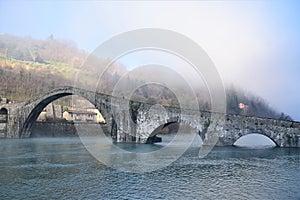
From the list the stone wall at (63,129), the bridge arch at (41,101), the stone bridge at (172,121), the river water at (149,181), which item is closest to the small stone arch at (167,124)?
the stone bridge at (172,121)

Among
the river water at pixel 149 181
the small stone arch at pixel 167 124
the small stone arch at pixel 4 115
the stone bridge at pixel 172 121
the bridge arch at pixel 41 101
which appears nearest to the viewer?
the river water at pixel 149 181

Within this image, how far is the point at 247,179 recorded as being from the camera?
10.7 metres

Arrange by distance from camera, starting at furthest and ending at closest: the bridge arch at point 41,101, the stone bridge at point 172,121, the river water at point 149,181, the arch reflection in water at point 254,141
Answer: the bridge arch at point 41,101 < the arch reflection in water at point 254,141 < the stone bridge at point 172,121 < the river water at point 149,181

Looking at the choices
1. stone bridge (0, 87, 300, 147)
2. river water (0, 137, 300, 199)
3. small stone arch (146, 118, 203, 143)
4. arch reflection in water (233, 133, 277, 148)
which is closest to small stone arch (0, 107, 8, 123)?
stone bridge (0, 87, 300, 147)

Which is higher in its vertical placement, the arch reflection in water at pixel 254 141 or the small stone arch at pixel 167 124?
the small stone arch at pixel 167 124

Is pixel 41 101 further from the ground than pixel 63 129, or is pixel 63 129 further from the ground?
pixel 41 101

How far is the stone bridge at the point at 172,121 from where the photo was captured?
21953 mm

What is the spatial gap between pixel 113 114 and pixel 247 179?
53.1ft

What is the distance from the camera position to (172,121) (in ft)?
78.2

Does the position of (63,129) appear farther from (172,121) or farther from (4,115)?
(172,121)

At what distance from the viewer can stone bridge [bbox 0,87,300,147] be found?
22.0 m

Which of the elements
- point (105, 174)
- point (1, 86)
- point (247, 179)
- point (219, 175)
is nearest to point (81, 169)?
point (105, 174)

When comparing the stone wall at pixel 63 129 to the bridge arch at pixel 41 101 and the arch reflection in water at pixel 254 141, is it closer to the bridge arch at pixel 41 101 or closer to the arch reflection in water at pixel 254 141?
the bridge arch at pixel 41 101

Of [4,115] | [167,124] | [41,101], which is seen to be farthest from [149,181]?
[4,115]
